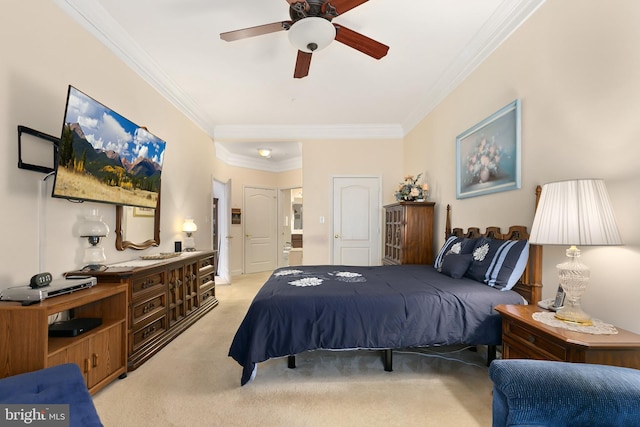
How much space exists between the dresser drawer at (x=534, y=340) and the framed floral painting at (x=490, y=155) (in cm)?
113

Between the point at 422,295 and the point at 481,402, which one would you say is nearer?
the point at 481,402

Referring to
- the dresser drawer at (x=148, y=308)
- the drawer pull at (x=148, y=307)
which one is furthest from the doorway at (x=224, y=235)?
the drawer pull at (x=148, y=307)

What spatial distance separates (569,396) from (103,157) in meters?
3.00

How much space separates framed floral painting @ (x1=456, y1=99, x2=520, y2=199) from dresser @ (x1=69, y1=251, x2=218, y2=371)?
3129 millimetres

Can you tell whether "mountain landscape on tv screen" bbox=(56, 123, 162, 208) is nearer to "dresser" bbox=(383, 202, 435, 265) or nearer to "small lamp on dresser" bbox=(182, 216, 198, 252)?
"small lamp on dresser" bbox=(182, 216, 198, 252)

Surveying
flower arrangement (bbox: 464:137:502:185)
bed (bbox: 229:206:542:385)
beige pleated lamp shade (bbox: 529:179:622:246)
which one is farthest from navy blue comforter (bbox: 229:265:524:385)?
flower arrangement (bbox: 464:137:502:185)

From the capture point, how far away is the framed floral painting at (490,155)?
7.75 feet

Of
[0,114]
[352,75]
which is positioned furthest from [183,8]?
[352,75]

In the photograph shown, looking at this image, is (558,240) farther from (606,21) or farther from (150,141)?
(150,141)

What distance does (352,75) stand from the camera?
333 centimetres

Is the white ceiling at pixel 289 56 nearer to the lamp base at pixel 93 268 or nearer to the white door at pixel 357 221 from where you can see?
the white door at pixel 357 221

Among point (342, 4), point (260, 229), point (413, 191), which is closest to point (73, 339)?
point (342, 4)

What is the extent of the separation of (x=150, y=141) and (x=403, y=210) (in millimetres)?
3048

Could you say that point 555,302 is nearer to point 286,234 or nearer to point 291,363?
point 291,363
